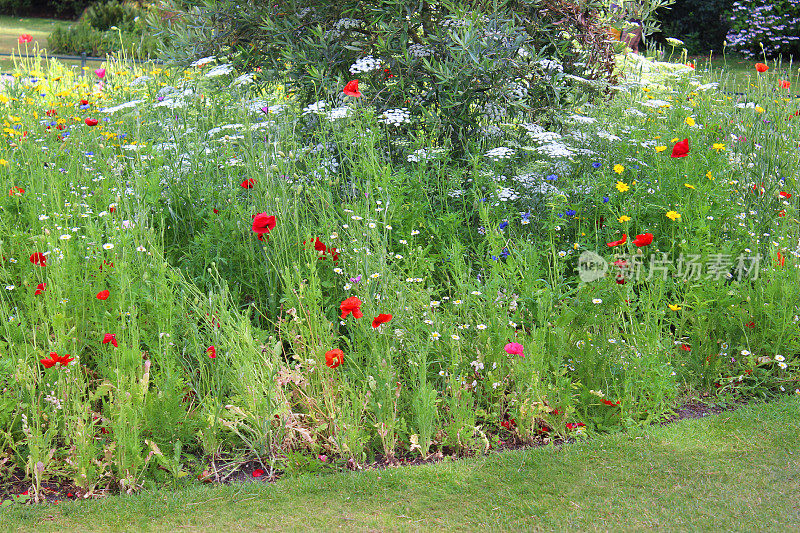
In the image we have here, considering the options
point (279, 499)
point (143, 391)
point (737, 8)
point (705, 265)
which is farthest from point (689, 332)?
point (737, 8)

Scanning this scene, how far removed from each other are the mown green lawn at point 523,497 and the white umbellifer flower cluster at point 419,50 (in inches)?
105

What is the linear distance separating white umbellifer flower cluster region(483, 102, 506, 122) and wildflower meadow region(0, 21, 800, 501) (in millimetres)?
23

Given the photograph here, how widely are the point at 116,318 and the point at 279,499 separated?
41.5 inches

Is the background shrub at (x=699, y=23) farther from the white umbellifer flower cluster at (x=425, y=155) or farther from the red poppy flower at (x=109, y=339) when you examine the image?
the red poppy flower at (x=109, y=339)

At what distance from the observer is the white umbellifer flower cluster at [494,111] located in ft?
14.6

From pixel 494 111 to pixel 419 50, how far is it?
61 centimetres

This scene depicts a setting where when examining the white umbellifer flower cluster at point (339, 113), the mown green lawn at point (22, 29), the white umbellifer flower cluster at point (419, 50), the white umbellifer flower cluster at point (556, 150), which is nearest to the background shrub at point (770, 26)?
the white umbellifer flower cluster at point (419, 50)

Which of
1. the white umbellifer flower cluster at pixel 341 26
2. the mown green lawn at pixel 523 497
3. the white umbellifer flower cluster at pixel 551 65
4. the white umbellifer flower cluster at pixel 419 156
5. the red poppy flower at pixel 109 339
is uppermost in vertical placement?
the white umbellifer flower cluster at pixel 341 26

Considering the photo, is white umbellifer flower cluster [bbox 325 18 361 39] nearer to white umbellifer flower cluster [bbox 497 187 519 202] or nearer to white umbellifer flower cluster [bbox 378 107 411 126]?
white umbellifer flower cluster [bbox 378 107 411 126]

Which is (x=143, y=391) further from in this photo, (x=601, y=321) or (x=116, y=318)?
(x=601, y=321)

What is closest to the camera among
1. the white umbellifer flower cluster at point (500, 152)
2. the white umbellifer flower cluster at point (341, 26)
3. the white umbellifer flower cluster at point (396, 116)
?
the white umbellifer flower cluster at point (500, 152)

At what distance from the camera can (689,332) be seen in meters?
3.41

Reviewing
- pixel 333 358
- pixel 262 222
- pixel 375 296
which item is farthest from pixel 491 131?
pixel 333 358

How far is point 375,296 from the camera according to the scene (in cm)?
→ 314
